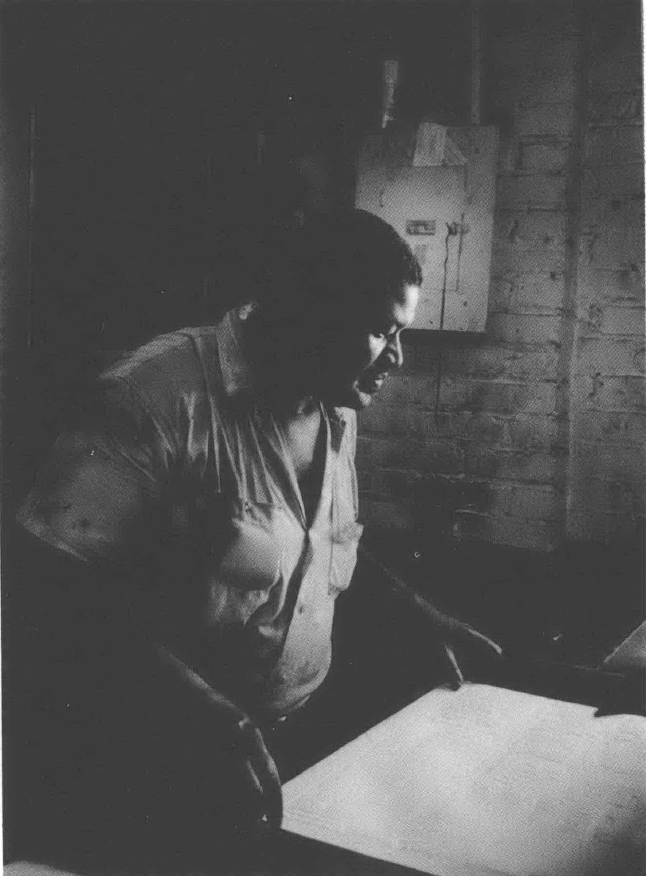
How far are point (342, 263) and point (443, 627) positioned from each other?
652 millimetres

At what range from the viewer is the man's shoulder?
44.4 inches

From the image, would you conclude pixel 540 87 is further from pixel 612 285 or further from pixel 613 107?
pixel 612 285

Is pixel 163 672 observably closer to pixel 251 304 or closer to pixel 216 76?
pixel 251 304

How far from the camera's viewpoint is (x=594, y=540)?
139cm

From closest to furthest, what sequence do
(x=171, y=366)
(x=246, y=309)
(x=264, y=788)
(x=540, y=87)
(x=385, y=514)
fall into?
(x=264, y=788), (x=171, y=366), (x=246, y=309), (x=540, y=87), (x=385, y=514)

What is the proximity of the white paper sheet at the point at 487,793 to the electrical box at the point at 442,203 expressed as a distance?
681 millimetres

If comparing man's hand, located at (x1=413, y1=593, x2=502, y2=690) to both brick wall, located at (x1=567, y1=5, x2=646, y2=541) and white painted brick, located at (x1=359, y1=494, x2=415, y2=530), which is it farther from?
brick wall, located at (x1=567, y1=5, x2=646, y2=541)

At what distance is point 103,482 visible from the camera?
105cm

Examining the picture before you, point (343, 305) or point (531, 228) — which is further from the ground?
point (531, 228)

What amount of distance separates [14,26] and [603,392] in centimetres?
113

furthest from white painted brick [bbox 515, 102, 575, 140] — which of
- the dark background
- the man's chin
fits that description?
the man's chin

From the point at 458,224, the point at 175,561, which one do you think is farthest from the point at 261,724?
the point at 458,224

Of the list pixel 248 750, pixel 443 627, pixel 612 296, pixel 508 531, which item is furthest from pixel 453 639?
pixel 612 296

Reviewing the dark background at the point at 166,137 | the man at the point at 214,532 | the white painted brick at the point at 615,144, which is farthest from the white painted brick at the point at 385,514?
the white painted brick at the point at 615,144
